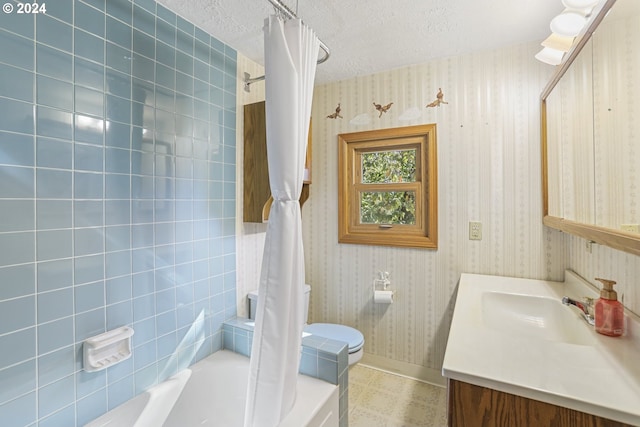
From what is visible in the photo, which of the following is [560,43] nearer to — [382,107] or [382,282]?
[382,107]

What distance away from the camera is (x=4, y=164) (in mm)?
994

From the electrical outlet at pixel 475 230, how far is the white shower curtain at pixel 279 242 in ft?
4.53

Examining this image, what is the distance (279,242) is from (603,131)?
3.93 feet

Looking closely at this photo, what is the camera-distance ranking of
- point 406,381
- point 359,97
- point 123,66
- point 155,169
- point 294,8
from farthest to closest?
point 359,97
point 406,381
point 294,8
point 155,169
point 123,66

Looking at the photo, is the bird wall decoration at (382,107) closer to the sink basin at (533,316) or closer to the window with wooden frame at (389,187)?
the window with wooden frame at (389,187)

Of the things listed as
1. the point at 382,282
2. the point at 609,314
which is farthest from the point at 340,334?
the point at 609,314

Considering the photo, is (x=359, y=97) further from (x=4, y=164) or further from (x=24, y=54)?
(x=4, y=164)

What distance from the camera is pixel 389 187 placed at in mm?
2277

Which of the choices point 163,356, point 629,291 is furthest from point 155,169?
point 629,291

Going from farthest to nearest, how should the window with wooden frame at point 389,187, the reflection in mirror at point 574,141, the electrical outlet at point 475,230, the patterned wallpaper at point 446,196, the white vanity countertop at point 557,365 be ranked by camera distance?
the window with wooden frame at point 389,187 → the electrical outlet at point 475,230 → the patterned wallpaper at point 446,196 → the reflection in mirror at point 574,141 → the white vanity countertop at point 557,365

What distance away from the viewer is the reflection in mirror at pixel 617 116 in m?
0.84

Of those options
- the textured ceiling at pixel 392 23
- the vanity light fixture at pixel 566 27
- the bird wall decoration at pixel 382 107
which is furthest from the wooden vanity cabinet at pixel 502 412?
the bird wall decoration at pixel 382 107

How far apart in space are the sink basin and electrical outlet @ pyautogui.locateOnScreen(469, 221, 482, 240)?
1.57 ft

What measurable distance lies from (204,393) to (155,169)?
115 cm
